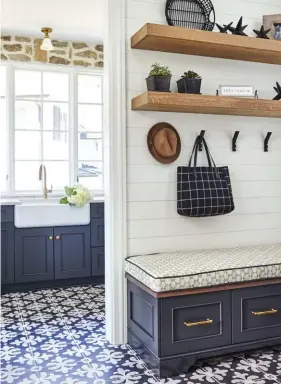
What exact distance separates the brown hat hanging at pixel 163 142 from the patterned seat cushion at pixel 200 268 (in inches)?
26.1

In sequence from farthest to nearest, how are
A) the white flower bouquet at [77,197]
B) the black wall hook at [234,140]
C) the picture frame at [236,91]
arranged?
the white flower bouquet at [77,197], the black wall hook at [234,140], the picture frame at [236,91]

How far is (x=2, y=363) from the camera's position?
8.42ft

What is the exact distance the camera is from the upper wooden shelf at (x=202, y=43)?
2.67 m

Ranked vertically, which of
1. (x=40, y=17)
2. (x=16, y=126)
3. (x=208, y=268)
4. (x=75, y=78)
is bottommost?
(x=208, y=268)

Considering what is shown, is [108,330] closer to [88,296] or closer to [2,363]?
[2,363]

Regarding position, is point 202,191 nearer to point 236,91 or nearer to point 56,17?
point 236,91

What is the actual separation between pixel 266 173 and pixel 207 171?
55cm

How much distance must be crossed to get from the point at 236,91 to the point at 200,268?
48.2 inches

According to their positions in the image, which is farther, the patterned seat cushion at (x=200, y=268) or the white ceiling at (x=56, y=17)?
the white ceiling at (x=56, y=17)

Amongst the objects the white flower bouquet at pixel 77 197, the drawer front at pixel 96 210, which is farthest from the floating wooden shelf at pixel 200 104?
the drawer front at pixel 96 210

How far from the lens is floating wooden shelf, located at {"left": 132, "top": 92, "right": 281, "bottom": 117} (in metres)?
2.68

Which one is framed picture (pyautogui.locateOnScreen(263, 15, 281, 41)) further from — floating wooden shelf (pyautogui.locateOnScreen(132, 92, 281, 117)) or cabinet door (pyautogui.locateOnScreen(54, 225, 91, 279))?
cabinet door (pyautogui.locateOnScreen(54, 225, 91, 279))

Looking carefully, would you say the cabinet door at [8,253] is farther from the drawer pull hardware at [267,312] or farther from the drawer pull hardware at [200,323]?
the drawer pull hardware at [267,312]

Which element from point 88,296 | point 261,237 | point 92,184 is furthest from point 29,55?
point 261,237
